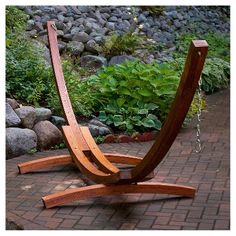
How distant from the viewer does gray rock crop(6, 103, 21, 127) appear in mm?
5777

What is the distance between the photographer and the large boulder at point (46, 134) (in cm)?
588

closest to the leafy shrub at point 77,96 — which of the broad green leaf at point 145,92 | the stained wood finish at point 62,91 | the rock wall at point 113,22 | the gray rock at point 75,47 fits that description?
the broad green leaf at point 145,92

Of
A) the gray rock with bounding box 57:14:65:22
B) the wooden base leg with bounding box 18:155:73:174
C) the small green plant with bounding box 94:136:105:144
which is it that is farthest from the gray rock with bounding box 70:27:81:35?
the wooden base leg with bounding box 18:155:73:174

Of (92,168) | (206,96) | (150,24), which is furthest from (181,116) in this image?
(150,24)

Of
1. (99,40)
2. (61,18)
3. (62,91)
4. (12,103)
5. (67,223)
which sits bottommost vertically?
(67,223)

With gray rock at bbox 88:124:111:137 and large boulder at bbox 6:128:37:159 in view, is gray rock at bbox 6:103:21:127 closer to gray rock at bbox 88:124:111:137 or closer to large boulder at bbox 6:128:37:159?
large boulder at bbox 6:128:37:159

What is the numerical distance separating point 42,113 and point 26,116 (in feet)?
0.74

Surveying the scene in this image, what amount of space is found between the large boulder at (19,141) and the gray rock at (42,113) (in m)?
0.29

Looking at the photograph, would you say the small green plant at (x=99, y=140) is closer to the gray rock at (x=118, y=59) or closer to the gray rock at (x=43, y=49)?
the gray rock at (x=43, y=49)

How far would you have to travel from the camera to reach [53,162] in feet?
17.3

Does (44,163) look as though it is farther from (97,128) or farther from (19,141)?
(97,128)

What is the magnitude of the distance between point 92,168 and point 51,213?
548 mm

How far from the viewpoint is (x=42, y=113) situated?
6070mm

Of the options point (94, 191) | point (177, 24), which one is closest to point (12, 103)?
point (94, 191)
